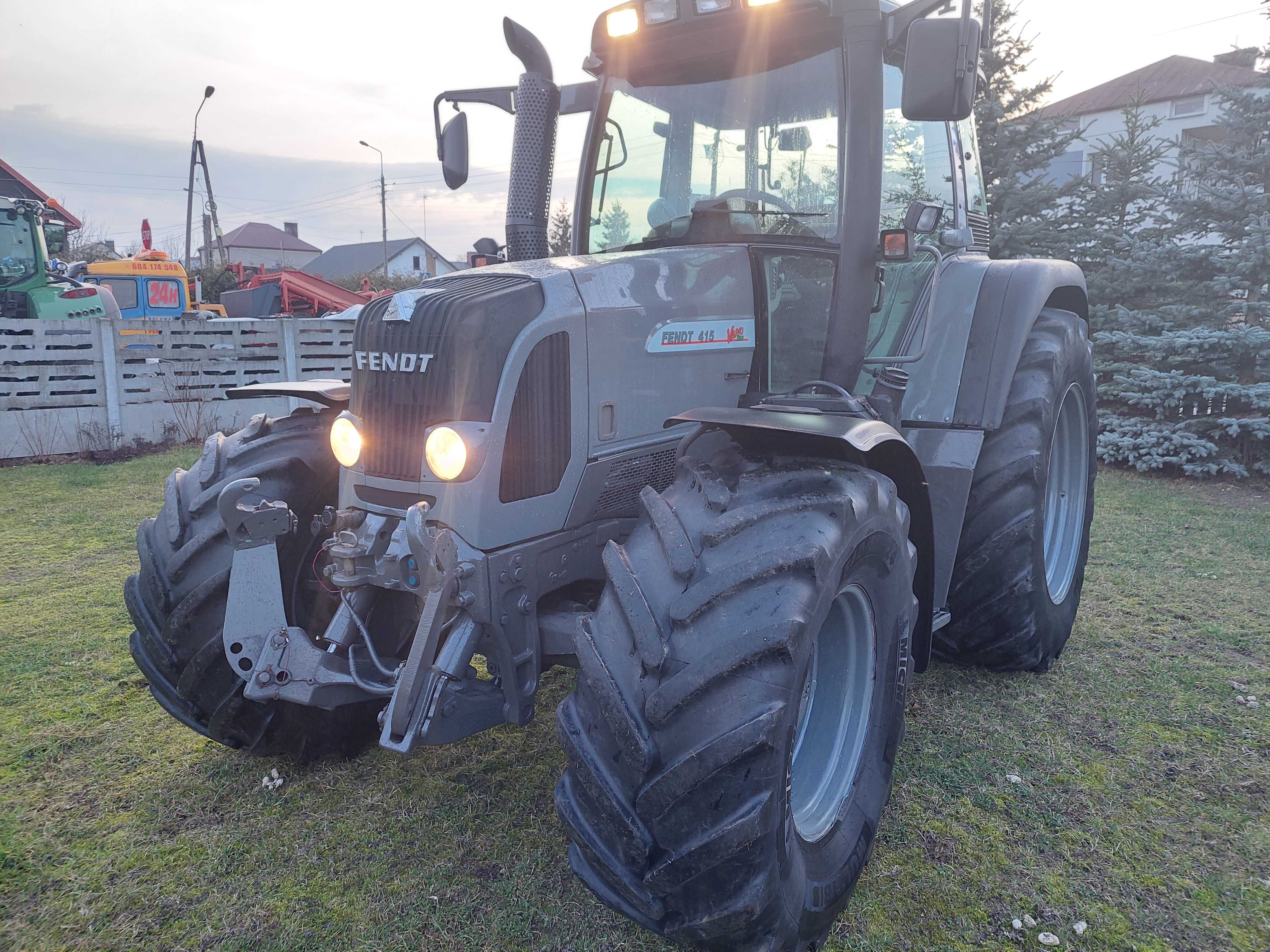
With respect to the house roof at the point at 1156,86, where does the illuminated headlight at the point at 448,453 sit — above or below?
below

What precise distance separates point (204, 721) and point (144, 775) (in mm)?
462

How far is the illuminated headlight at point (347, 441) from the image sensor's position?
8.27ft

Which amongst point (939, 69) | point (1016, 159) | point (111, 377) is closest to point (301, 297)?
point (111, 377)

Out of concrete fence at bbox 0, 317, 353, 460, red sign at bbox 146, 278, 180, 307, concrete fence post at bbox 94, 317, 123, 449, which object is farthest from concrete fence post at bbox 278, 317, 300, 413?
red sign at bbox 146, 278, 180, 307

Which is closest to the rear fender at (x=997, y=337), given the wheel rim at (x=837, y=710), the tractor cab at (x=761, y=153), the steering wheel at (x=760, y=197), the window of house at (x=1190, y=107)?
the tractor cab at (x=761, y=153)

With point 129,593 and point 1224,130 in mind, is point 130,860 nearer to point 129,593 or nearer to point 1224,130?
point 129,593

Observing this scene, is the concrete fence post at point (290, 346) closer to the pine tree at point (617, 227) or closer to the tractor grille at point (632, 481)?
the pine tree at point (617, 227)

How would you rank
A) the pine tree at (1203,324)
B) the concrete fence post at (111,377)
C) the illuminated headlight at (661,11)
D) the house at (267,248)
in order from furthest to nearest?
the house at (267,248)
the concrete fence post at (111,377)
the pine tree at (1203,324)
the illuminated headlight at (661,11)

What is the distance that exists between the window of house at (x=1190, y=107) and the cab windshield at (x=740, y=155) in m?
34.4

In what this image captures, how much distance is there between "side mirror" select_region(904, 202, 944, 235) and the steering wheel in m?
0.42

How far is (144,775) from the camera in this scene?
9.69 ft

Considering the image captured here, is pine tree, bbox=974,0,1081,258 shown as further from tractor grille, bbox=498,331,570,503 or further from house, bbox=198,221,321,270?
house, bbox=198,221,321,270

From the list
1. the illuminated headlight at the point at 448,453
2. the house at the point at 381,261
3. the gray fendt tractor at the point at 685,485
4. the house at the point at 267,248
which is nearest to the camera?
the gray fendt tractor at the point at 685,485

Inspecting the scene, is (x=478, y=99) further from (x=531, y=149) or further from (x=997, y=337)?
(x=997, y=337)
